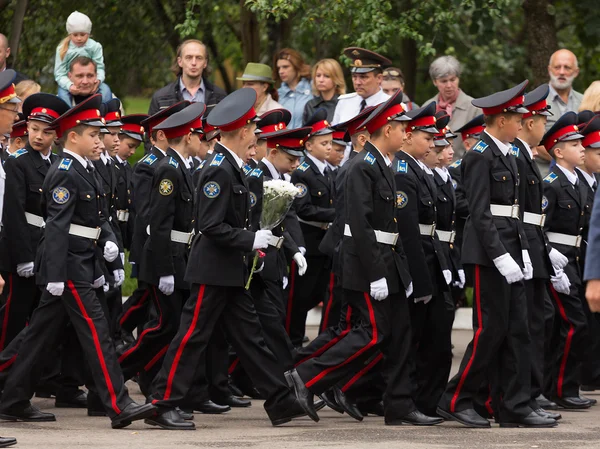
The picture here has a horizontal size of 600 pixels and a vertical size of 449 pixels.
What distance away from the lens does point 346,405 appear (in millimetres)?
8961

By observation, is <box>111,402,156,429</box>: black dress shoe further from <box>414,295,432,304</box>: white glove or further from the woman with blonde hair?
the woman with blonde hair

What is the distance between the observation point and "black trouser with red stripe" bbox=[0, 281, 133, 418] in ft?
27.0

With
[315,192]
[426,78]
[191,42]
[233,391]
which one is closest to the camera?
[233,391]

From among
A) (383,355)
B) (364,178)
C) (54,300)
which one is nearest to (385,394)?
(383,355)

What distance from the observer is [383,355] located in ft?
28.9

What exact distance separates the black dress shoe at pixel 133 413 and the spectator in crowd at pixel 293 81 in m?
5.71

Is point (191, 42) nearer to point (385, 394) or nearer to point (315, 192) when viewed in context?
point (315, 192)

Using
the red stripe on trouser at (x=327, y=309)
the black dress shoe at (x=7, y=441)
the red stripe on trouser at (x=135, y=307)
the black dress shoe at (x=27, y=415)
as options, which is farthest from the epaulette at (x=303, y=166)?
the black dress shoe at (x=7, y=441)

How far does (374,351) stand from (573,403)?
1.89m

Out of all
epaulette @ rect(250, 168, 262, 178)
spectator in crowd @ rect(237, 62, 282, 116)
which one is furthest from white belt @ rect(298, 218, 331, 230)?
spectator in crowd @ rect(237, 62, 282, 116)

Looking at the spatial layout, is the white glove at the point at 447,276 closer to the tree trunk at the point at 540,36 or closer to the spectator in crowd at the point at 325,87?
the spectator in crowd at the point at 325,87

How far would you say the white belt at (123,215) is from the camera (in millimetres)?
11406

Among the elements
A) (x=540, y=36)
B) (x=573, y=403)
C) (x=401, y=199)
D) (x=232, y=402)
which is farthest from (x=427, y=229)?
(x=540, y=36)

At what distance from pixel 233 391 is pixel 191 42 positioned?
12.9ft
